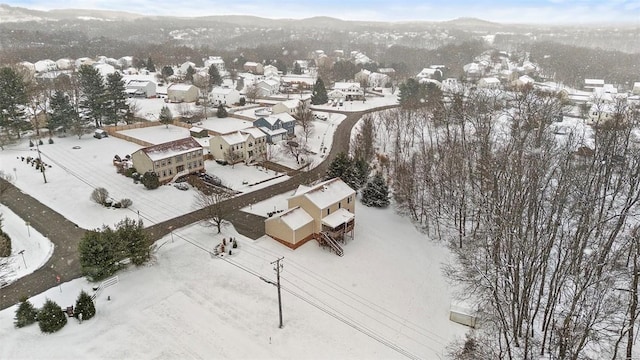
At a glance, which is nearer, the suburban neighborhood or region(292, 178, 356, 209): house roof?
the suburban neighborhood

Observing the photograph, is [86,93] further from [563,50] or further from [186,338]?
[563,50]

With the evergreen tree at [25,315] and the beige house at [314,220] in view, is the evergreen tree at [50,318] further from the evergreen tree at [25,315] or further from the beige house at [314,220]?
the beige house at [314,220]

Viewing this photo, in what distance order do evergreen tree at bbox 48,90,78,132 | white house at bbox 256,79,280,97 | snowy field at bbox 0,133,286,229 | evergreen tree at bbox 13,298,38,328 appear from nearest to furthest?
evergreen tree at bbox 13,298,38,328 < snowy field at bbox 0,133,286,229 < evergreen tree at bbox 48,90,78,132 < white house at bbox 256,79,280,97

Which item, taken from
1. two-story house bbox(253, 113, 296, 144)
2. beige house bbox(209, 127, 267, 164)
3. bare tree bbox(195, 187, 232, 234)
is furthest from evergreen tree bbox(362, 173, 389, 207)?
two-story house bbox(253, 113, 296, 144)

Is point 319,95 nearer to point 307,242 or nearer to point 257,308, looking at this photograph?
point 307,242

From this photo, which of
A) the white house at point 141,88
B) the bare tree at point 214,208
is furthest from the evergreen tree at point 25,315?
the white house at point 141,88

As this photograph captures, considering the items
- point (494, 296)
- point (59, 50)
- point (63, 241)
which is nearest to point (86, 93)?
point (63, 241)

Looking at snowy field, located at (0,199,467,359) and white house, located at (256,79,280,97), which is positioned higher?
white house, located at (256,79,280,97)

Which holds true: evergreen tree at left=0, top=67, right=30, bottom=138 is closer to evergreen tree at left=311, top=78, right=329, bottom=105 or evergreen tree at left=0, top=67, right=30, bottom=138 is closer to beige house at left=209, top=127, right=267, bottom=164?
beige house at left=209, top=127, right=267, bottom=164
